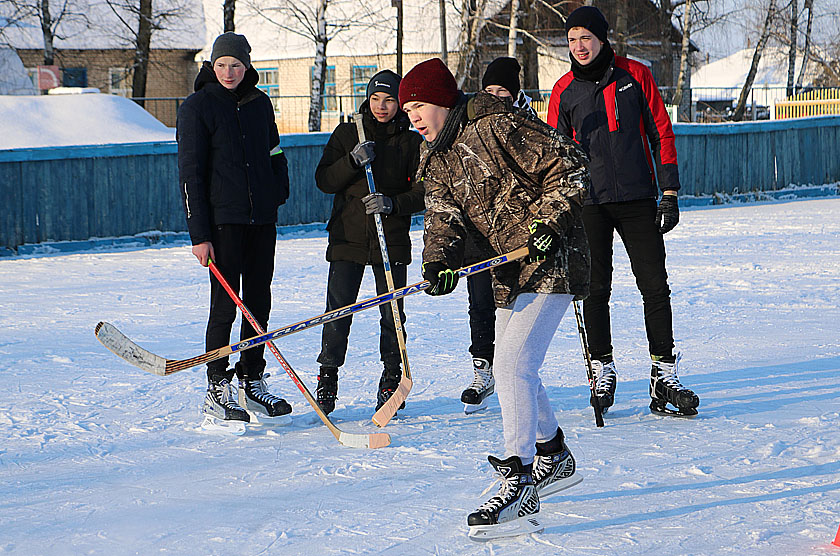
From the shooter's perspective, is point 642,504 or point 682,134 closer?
point 642,504

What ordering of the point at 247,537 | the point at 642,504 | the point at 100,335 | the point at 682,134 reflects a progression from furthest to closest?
the point at 682,134 → the point at 100,335 → the point at 642,504 → the point at 247,537

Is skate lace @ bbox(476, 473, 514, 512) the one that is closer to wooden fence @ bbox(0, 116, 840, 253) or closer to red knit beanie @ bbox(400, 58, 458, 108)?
red knit beanie @ bbox(400, 58, 458, 108)

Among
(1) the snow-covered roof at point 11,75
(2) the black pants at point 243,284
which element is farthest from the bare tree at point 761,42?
(2) the black pants at point 243,284

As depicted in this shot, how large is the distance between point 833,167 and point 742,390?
43.2 ft

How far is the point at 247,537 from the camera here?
3279 mm

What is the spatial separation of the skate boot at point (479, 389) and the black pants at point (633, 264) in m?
0.54

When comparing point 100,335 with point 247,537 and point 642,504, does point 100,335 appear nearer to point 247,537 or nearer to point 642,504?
point 247,537

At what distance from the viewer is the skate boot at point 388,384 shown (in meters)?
4.79

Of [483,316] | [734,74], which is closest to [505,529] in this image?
[483,316]

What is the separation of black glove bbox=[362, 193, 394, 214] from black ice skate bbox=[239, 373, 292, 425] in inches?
38.4

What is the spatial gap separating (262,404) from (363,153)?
125 cm

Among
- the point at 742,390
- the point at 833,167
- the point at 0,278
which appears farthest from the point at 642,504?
the point at 833,167

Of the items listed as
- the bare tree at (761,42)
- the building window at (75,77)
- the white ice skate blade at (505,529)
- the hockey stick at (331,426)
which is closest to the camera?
the white ice skate blade at (505,529)

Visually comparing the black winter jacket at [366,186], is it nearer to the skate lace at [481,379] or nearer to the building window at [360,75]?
the skate lace at [481,379]
